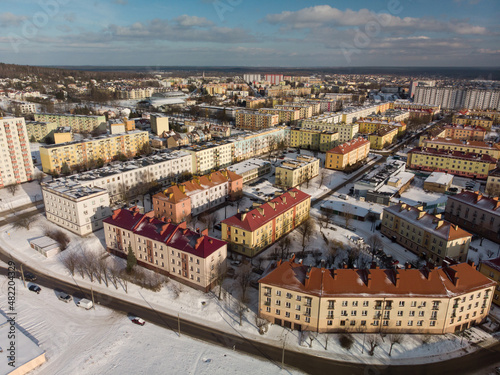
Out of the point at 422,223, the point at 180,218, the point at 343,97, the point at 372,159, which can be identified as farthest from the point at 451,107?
the point at 180,218

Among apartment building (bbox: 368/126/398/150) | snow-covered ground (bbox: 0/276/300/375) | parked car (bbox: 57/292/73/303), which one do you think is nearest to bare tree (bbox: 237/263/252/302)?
snow-covered ground (bbox: 0/276/300/375)

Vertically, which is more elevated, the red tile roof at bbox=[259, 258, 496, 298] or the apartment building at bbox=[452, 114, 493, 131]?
the apartment building at bbox=[452, 114, 493, 131]

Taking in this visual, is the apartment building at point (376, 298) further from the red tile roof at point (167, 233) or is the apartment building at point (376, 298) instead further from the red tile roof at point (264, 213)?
the red tile roof at point (264, 213)

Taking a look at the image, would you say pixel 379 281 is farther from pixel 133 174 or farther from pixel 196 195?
pixel 133 174

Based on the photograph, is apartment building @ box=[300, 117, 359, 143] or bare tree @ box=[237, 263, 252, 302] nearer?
bare tree @ box=[237, 263, 252, 302]

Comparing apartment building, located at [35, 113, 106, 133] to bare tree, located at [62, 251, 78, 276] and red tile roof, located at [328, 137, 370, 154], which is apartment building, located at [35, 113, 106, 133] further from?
bare tree, located at [62, 251, 78, 276]

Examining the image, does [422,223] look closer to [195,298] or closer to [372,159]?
[195,298]
